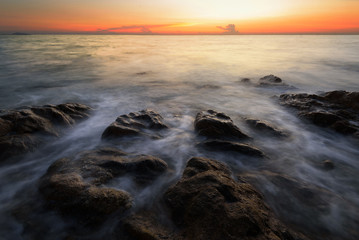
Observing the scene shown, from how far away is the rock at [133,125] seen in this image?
4184mm

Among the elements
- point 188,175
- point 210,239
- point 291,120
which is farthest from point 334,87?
point 210,239

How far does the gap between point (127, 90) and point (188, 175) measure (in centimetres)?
681

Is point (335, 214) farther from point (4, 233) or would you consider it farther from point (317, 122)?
point (4, 233)

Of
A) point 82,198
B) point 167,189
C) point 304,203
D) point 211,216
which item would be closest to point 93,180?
point 82,198

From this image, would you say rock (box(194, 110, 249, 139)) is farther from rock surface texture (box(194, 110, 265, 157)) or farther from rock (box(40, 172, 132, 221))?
rock (box(40, 172, 132, 221))

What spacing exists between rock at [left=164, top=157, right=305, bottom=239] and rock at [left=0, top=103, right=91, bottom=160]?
277 centimetres

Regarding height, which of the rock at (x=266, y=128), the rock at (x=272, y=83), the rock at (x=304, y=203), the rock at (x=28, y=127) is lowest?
the rock at (x=304, y=203)

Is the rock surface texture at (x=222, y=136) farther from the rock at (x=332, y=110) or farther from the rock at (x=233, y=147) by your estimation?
the rock at (x=332, y=110)

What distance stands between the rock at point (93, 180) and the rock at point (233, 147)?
1044 millimetres

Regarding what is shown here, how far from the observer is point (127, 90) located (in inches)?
348

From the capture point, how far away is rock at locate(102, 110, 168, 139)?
418cm

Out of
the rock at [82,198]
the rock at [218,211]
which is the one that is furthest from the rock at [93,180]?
the rock at [218,211]

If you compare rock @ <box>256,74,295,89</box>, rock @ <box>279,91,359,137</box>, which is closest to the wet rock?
rock @ <box>279,91,359,137</box>

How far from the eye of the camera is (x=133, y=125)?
4.46m
